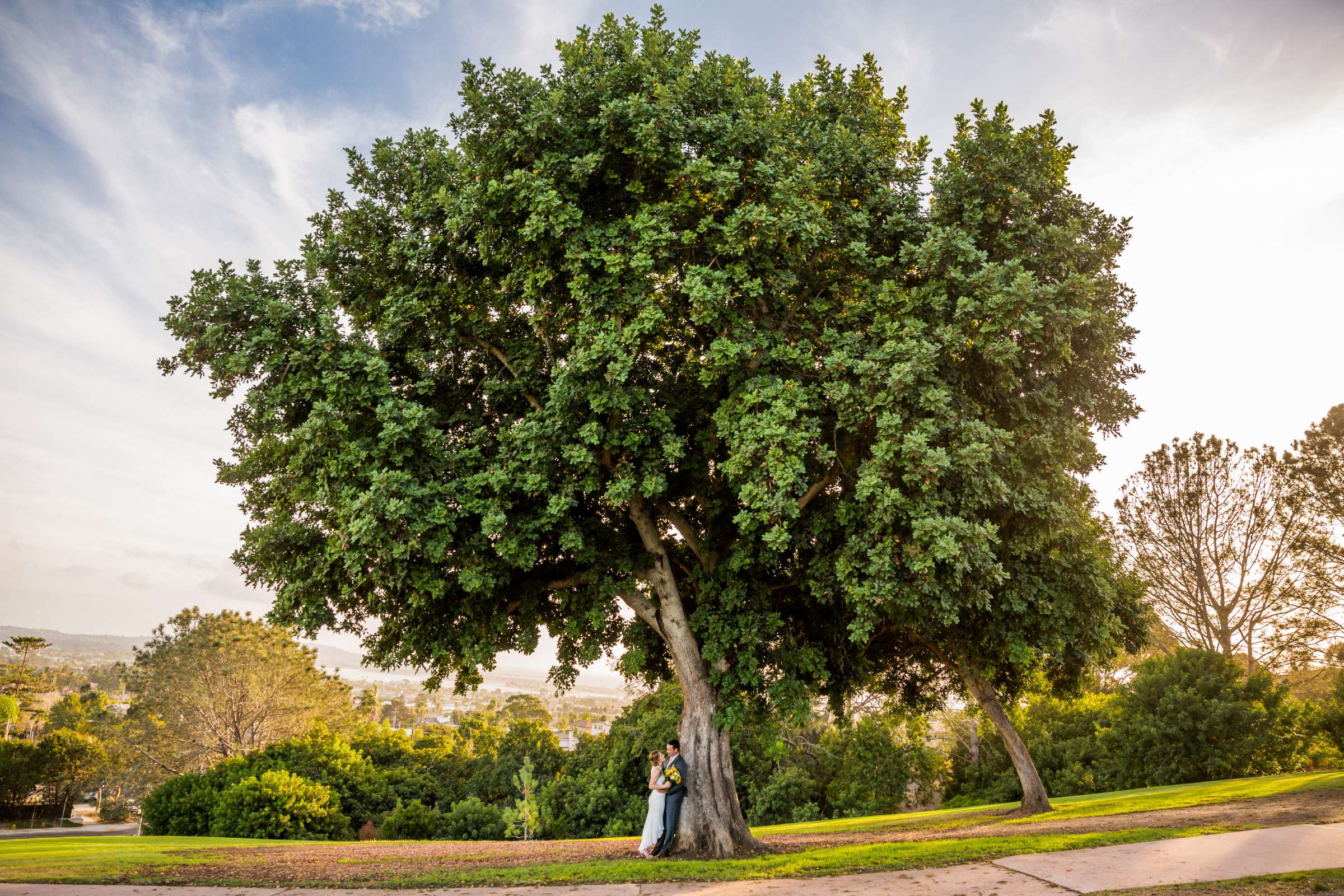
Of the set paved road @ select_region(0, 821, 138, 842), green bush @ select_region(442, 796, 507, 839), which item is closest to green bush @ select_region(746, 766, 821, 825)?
green bush @ select_region(442, 796, 507, 839)

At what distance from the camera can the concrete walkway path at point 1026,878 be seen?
7.30 meters

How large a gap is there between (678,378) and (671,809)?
24.9 feet

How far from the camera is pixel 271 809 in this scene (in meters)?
23.3

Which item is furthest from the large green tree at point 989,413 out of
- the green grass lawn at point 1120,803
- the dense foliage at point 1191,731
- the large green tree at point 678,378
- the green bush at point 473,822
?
the green bush at point 473,822

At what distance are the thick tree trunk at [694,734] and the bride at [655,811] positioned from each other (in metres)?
0.38

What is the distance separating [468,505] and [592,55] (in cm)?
757

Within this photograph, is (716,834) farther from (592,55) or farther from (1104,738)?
(1104,738)

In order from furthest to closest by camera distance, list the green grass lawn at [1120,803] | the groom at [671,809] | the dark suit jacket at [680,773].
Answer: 1. the green grass lawn at [1120,803]
2. the dark suit jacket at [680,773]
3. the groom at [671,809]

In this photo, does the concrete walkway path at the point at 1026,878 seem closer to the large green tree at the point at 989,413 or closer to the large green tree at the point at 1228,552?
the large green tree at the point at 989,413

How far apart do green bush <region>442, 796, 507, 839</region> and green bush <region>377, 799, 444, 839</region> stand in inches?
27.5

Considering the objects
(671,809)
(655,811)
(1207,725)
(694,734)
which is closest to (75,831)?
(655,811)

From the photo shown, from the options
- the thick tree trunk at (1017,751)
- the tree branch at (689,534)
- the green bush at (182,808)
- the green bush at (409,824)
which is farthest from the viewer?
the green bush at (409,824)

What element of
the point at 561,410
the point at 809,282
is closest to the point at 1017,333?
the point at 809,282

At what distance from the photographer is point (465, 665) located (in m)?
12.3
